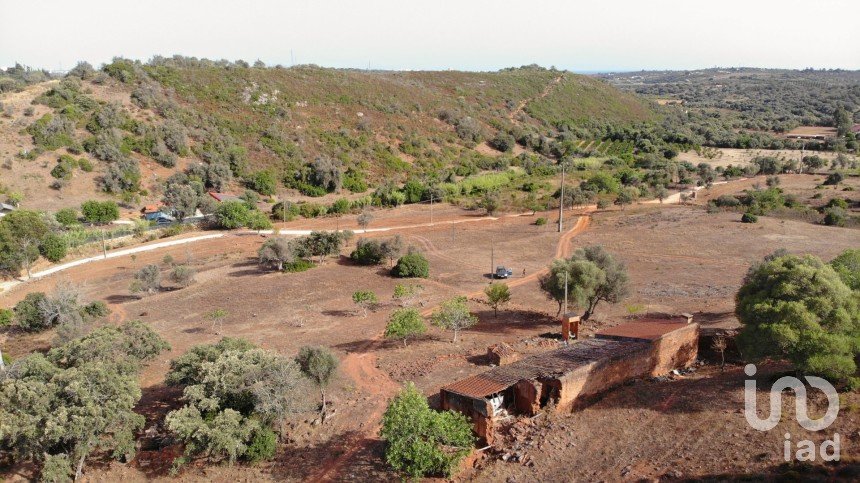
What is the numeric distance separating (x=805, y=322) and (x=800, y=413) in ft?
8.21

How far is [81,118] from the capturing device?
6094cm

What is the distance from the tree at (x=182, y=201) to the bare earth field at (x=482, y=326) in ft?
25.7

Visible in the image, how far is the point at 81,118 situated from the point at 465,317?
55.6 metres

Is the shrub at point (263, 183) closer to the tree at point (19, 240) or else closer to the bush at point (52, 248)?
the bush at point (52, 248)

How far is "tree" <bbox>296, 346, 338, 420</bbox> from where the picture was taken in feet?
58.7

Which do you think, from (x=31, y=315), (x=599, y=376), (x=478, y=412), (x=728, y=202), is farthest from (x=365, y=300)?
(x=728, y=202)

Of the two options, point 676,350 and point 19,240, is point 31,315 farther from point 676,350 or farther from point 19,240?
point 676,350

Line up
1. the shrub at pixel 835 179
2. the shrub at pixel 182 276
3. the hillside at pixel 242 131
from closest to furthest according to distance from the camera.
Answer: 1. the shrub at pixel 182 276
2. the hillside at pixel 242 131
3. the shrub at pixel 835 179

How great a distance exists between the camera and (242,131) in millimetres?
70625

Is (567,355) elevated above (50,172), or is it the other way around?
(50,172)

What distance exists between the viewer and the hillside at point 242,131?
182 feet

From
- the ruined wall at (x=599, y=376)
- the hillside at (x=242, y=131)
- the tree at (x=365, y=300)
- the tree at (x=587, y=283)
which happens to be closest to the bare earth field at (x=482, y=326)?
the ruined wall at (x=599, y=376)

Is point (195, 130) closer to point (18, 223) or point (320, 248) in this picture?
point (18, 223)

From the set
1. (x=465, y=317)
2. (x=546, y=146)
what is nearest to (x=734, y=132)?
(x=546, y=146)
